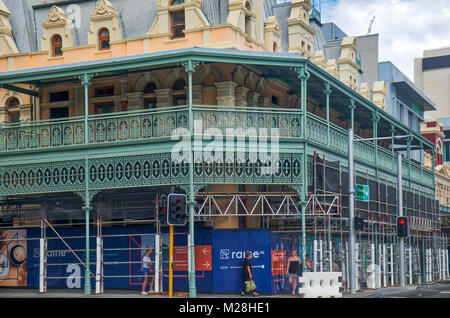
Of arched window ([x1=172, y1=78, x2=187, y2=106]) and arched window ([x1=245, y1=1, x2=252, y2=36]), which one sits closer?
arched window ([x1=172, y1=78, x2=187, y2=106])

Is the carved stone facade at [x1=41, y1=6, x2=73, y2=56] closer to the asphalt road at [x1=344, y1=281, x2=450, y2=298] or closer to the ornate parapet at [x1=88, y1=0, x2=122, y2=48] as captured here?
the ornate parapet at [x1=88, y1=0, x2=122, y2=48]

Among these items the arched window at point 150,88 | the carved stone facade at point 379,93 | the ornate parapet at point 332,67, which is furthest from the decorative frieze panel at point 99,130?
the carved stone facade at point 379,93

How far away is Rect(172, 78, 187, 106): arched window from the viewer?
33062 mm

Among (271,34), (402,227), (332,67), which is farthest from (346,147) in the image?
(332,67)

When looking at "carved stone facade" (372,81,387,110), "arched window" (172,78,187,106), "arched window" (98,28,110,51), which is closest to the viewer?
"arched window" (172,78,187,106)

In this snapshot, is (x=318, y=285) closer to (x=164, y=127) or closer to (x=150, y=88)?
(x=164, y=127)

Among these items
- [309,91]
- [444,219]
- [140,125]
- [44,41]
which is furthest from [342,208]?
[444,219]

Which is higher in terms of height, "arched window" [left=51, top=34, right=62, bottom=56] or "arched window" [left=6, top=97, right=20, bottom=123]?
"arched window" [left=51, top=34, right=62, bottom=56]

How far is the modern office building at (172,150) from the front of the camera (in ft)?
95.1

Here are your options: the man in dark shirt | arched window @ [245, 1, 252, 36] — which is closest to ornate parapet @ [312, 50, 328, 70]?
arched window @ [245, 1, 252, 36]

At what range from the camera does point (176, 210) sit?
73.0 feet

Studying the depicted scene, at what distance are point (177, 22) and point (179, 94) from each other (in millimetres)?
3004

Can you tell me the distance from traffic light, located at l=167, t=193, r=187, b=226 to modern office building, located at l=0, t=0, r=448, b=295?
560 cm
